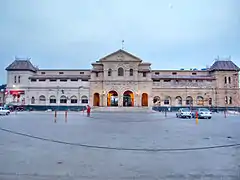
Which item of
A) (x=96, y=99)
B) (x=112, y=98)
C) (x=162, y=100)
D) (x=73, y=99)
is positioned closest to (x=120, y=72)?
(x=112, y=98)

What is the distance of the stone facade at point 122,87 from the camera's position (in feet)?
196

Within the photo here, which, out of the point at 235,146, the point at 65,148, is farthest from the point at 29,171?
the point at 235,146

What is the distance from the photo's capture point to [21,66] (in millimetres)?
65000

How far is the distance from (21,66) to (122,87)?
30015 mm

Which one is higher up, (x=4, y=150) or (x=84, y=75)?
(x=84, y=75)

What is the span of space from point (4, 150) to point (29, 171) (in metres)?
3.25

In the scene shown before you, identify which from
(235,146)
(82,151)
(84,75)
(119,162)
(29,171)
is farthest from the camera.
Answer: (84,75)

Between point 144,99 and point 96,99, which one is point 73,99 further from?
point 144,99

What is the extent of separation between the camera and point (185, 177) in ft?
17.5

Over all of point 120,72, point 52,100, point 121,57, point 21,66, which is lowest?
point 52,100

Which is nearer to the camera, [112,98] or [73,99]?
[73,99]

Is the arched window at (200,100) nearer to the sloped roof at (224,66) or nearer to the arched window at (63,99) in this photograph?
the sloped roof at (224,66)

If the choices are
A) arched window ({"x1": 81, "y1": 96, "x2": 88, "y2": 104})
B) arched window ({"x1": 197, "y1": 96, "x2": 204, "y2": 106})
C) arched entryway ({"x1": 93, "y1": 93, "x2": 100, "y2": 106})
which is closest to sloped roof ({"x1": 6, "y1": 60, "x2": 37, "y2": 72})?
arched window ({"x1": 81, "y1": 96, "x2": 88, "y2": 104})

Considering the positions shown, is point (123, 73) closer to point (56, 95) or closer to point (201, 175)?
point (56, 95)
